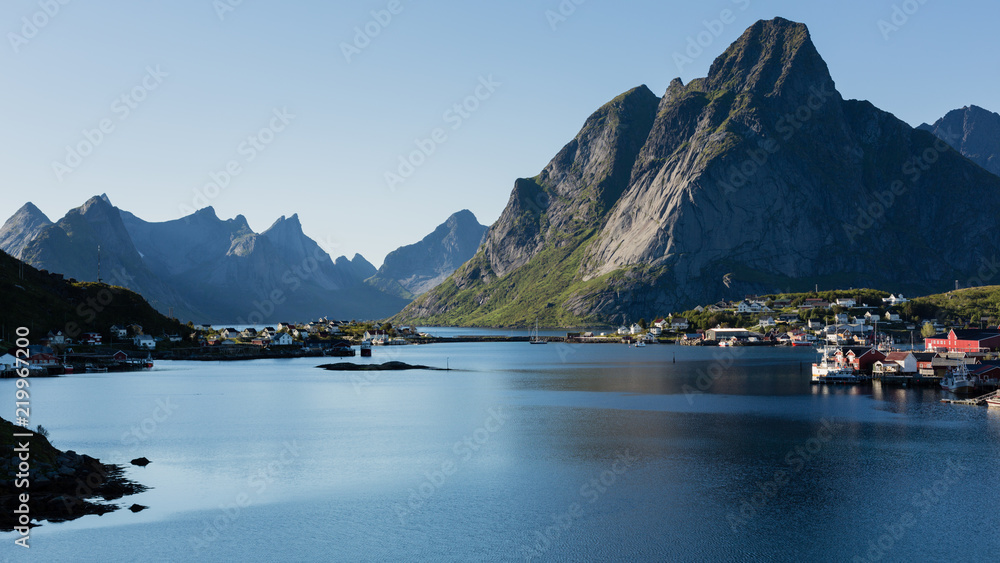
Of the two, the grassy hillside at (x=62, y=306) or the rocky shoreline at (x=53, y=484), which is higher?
the grassy hillside at (x=62, y=306)

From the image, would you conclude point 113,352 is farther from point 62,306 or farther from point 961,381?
point 961,381

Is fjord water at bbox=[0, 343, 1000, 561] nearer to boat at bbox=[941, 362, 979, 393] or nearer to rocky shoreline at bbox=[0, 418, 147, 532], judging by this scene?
rocky shoreline at bbox=[0, 418, 147, 532]

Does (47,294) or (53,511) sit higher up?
(47,294)

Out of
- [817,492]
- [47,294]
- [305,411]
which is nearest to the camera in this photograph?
[817,492]

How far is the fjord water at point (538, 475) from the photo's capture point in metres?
38.9

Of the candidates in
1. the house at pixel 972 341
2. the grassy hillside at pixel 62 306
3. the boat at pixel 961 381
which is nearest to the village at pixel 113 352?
the grassy hillside at pixel 62 306

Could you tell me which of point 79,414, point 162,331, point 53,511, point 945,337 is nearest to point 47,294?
point 162,331

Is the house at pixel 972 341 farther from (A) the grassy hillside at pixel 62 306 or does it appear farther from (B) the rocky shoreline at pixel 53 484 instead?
(A) the grassy hillside at pixel 62 306

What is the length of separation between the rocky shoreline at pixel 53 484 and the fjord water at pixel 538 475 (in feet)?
5.68

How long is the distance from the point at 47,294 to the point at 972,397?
169508mm

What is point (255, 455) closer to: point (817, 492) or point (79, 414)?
point (79, 414)

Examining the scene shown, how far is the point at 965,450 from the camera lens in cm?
5959

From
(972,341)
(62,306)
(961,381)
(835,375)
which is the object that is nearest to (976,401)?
(961,381)

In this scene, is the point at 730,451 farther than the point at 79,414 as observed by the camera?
No
